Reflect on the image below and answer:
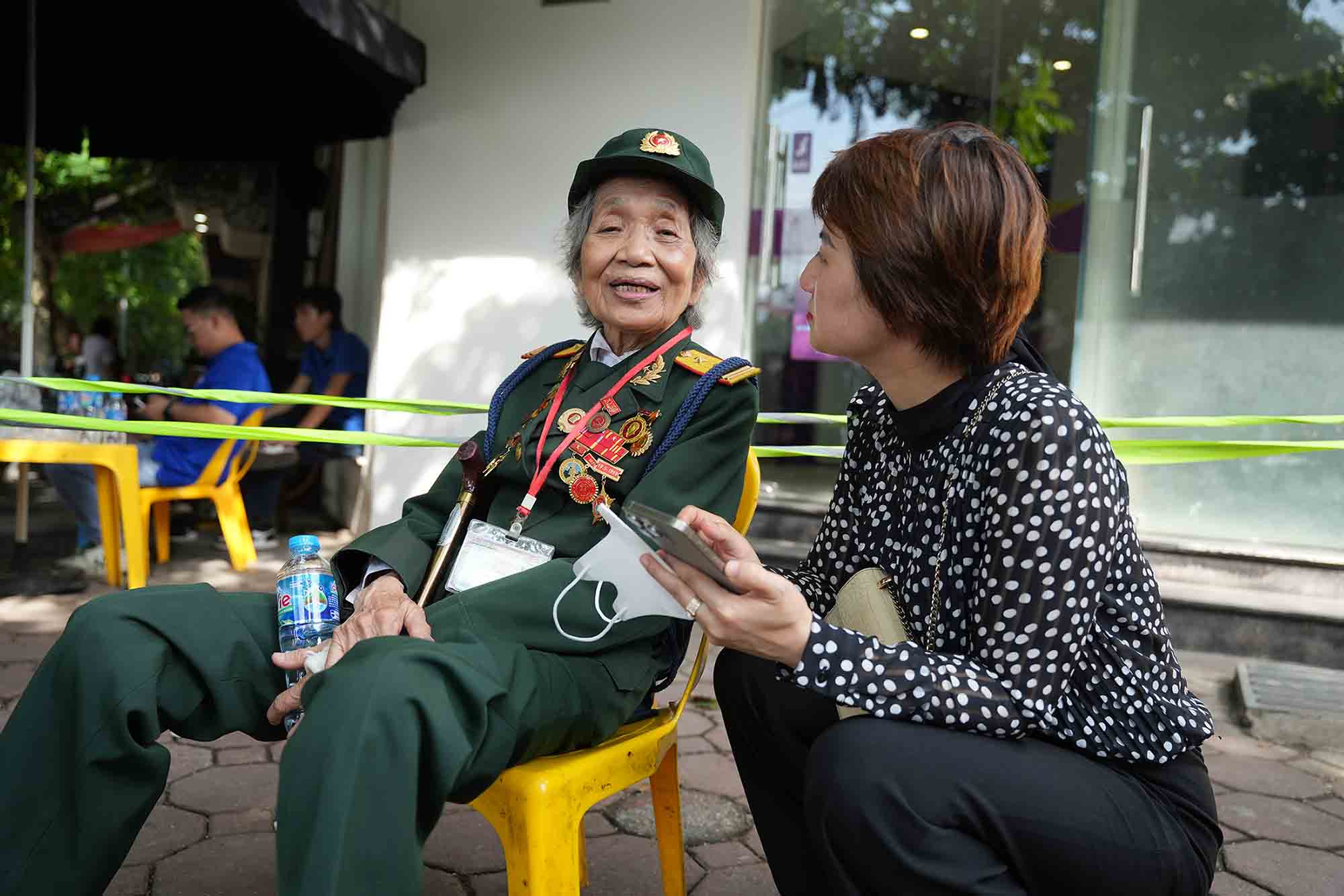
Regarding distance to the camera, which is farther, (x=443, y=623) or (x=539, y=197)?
(x=539, y=197)

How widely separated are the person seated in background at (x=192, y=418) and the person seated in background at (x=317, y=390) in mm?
734

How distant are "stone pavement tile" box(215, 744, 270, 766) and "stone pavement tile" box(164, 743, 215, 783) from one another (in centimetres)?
3

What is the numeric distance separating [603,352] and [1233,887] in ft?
6.12

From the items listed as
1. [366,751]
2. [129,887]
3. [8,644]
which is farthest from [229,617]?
[8,644]

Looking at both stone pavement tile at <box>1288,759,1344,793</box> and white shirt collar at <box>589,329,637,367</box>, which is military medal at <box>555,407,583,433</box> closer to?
white shirt collar at <box>589,329,637,367</box>

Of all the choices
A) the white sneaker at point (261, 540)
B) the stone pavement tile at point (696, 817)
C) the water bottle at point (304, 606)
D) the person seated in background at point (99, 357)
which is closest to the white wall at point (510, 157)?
the white sneaker at point (261, 540)

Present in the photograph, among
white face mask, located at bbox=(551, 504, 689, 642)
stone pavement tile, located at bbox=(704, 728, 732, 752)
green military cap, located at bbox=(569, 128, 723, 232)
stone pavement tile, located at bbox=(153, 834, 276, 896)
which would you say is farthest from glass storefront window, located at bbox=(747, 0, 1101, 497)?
white face mask, located at bbox=(551, 504, 689, 642)

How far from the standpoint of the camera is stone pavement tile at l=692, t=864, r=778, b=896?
2301 mm

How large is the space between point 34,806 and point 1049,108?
207 inches

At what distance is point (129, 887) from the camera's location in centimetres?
219

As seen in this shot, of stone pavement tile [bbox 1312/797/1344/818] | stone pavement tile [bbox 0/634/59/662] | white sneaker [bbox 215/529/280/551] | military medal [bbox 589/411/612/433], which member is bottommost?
stone pavement tile [bbox 0/634/59/662]

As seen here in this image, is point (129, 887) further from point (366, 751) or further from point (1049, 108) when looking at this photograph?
point (1049, 108)

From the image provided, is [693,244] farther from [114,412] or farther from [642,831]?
[114,412]

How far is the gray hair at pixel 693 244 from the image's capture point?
216 centimetres
